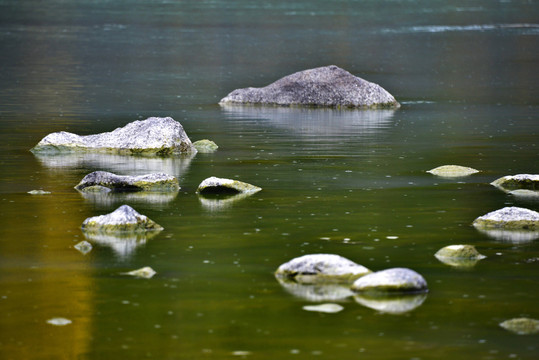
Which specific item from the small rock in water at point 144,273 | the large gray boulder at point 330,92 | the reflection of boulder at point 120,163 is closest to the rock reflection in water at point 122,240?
the small rock in water at point 144,273

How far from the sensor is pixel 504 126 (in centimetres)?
2728

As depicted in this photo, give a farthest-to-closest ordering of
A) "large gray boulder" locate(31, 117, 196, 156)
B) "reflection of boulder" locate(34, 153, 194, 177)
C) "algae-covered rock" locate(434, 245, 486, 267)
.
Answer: "large gray boulder" locate(31, 117, 196, 156) < "reflection of boulder" locate(34, 153, 194, 177) < "algae-covered rock" locate(434, 245, 486, 267)

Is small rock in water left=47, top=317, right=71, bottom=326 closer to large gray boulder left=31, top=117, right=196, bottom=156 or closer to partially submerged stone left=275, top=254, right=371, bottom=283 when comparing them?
partially submerged stone left=275, top=254, right=371, bottom=283

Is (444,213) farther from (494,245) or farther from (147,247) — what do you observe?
(147,247)

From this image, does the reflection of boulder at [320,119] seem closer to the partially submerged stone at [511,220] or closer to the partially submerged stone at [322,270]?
the partially submerged stone at [511,220]

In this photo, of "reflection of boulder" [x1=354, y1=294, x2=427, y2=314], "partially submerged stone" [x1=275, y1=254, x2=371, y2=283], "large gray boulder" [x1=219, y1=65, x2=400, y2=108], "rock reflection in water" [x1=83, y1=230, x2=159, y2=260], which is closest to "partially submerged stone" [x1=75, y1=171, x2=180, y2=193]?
"rock reflection in water" [x1=83, y1=230, x2=159, y2=260]

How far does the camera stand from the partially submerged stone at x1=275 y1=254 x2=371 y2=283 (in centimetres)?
1200

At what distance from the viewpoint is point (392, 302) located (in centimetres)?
1119

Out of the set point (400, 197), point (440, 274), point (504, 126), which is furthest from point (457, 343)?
point (504, 126)

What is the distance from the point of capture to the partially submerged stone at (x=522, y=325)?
1027 centimetres

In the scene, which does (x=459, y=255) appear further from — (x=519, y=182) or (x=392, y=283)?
(x=519, y=182)

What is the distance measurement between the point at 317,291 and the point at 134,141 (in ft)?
37.2

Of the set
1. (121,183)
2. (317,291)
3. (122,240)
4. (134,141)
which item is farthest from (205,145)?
(317,291)

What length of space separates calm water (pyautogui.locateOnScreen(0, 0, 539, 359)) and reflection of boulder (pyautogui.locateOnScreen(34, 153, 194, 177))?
111 mm
